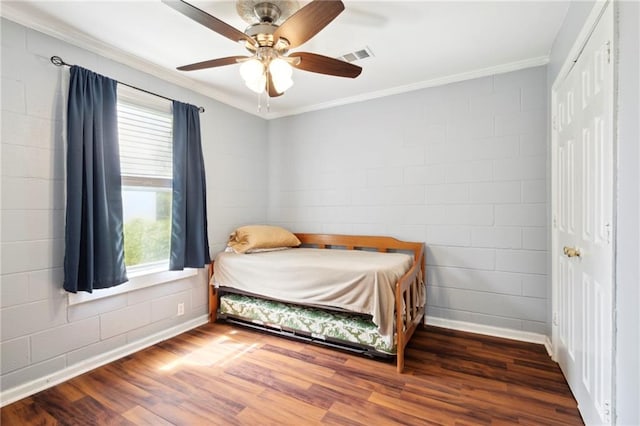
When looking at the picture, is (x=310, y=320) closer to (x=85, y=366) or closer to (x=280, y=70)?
(x=85, y=366)

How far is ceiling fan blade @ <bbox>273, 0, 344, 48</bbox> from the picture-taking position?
1325mm

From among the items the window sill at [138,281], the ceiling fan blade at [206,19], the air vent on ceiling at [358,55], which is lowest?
the window sill at [138,281]

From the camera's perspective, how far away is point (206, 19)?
4.81 ft

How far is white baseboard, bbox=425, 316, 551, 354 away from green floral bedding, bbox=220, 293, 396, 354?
98 centimetres

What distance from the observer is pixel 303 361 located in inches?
90.9

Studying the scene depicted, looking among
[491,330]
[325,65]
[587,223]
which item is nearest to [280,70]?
[325,65]

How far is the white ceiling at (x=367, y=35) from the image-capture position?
186 cm

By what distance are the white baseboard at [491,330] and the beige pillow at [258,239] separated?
1.74m

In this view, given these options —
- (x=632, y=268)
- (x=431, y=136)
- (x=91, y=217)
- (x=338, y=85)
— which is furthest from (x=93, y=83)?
(x=632, y=268)

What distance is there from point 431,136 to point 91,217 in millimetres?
2979

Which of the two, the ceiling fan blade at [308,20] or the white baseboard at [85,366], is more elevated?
the ceiling fan blade at [308,20]

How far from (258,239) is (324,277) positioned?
3.50 ft

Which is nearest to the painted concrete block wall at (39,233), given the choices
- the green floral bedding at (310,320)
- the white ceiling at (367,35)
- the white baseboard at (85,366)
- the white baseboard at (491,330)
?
the white baseboard at (85,366)

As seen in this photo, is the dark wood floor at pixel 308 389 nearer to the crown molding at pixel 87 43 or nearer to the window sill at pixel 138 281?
the window sill at pixel 138 281
